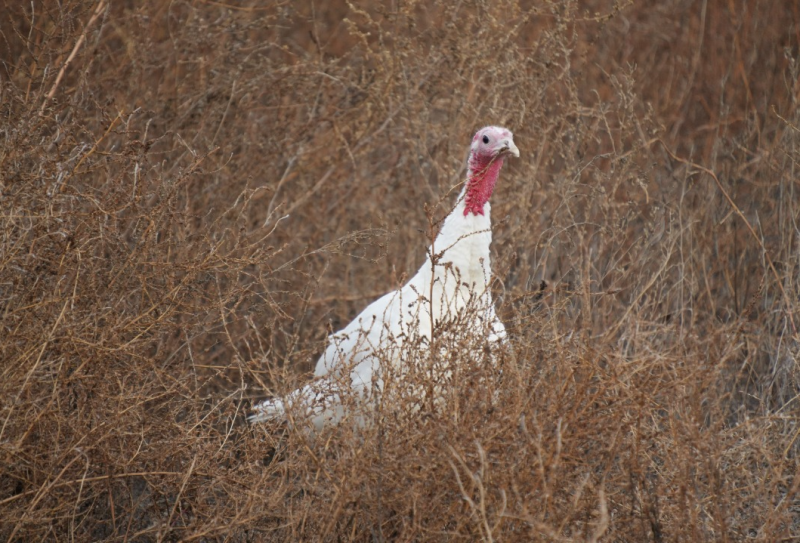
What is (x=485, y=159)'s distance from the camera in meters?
4.11

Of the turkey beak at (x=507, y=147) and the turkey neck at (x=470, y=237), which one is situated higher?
the turkey beak at (x=507, y=147)

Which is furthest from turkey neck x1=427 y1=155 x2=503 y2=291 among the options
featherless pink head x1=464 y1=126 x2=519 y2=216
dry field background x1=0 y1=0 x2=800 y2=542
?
dry field background x1=0 y1=0 x2=800 y2=542

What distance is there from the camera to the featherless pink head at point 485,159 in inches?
156

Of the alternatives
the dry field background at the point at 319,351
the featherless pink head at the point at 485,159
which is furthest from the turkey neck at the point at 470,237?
the dry field background at the point at 319,351

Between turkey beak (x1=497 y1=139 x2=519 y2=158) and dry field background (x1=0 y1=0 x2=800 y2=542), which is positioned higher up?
turkey beak (x1=497 y1=139 x2=519 y2=158)

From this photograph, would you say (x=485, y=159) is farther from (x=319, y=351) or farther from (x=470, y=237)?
(x=319, y=351)

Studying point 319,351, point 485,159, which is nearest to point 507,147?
point 485,159

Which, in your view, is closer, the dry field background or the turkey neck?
the dry field background

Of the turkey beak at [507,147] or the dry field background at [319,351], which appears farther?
the turkey beak at [507,147]

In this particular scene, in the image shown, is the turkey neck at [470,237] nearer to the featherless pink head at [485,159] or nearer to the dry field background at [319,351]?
the featherless pink head at [485,159]

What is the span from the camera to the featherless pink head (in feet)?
13.0

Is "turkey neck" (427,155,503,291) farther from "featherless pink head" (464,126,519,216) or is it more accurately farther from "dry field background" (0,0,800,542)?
"dry field background" (0,0,800,542)

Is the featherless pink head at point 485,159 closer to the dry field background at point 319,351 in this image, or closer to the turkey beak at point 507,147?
the turkey beak at point 507,147

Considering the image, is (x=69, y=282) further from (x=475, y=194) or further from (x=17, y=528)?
(x=475, y=194)
